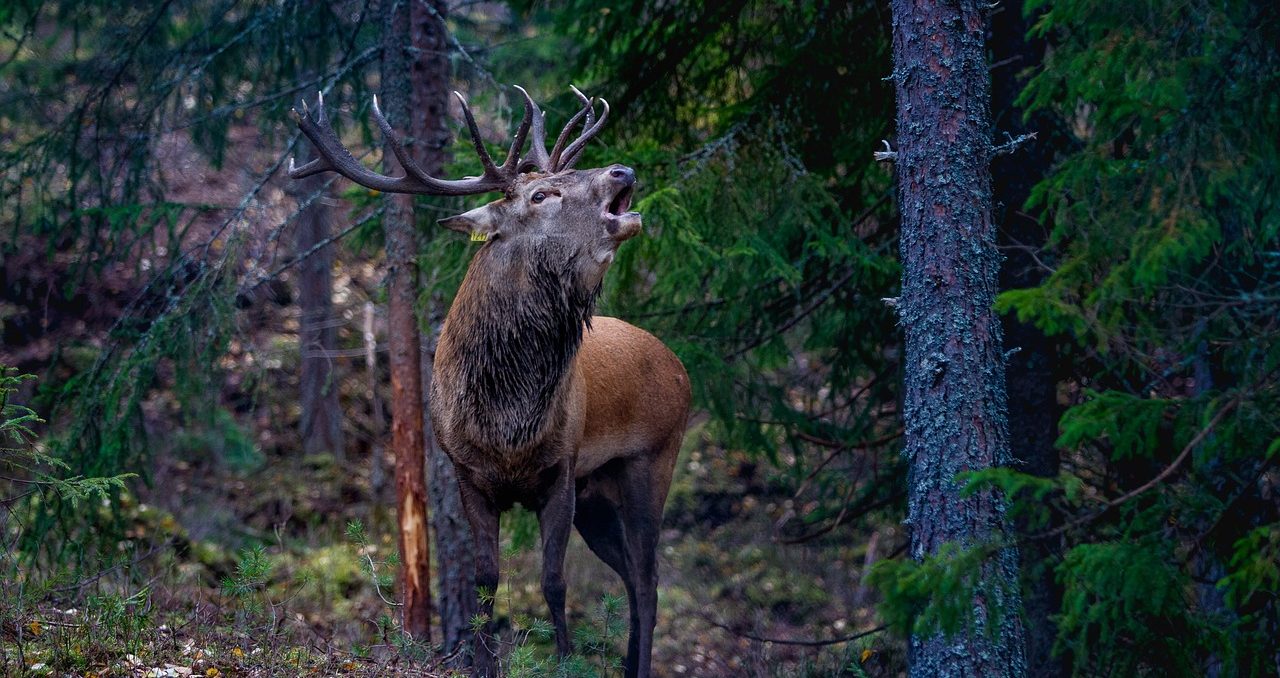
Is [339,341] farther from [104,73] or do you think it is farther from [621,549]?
[621,549]

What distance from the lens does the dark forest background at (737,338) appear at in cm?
484

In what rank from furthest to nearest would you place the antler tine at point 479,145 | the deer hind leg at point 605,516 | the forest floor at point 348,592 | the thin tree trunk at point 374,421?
the thin tree trunk at point 374,421
the deer hind leg at point 605,516
the antler tine at point 479,145
the forest floor at point 348,592

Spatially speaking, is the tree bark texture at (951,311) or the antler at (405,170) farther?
the antler at (405,170)

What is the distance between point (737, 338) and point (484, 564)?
10.7ft

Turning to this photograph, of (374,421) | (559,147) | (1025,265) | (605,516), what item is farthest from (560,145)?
(374,421)

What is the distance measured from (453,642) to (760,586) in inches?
230

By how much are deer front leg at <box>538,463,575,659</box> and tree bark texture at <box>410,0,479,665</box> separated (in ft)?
7.17

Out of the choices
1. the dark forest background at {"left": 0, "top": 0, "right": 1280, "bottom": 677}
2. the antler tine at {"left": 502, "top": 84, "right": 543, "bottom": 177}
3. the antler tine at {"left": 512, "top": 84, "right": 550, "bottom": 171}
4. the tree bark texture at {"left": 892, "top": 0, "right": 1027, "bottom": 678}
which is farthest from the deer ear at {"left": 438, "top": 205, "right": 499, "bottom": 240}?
the tree bark texture at {"left": 892, "top": 0, "right": 1027, "bottom": 678}

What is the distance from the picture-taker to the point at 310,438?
606 inches

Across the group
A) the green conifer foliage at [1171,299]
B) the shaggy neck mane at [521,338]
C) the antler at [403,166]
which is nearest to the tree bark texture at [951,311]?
the green conifer foliage at [1171,299]

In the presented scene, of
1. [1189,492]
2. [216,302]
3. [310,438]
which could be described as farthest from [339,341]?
[1189,492]

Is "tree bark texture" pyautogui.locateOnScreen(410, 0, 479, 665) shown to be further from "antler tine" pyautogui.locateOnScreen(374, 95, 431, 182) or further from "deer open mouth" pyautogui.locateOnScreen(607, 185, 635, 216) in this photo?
"deer open mouth" pyautogui.locateOnScreen(607, 185, 635, 216)

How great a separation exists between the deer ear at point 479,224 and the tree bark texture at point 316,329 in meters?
8.89

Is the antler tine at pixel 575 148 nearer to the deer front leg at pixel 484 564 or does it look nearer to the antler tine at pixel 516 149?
the antler tine at pixel 516 149
